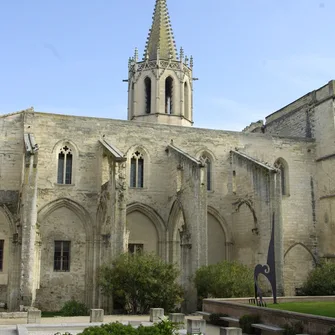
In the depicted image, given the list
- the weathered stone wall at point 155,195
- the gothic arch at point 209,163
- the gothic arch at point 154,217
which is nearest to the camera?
the weathered stone wall at point 155,195

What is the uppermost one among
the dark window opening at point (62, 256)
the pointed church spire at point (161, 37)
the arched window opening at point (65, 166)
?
the pointed church spire at point (161, 37)

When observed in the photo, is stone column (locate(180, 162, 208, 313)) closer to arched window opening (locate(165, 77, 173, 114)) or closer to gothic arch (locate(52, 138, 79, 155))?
gothic arch (locate(52, 138, 79, 155))

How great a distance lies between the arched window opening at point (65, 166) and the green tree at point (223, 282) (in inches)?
344

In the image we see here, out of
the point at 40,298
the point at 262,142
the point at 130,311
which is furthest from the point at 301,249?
the point at 40,298

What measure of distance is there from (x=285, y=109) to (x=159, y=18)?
12.2m

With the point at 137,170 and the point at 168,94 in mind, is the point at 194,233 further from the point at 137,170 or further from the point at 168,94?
the point at 168,94

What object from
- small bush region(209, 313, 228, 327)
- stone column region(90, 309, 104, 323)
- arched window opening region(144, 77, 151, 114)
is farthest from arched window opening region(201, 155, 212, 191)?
stone column region(90, 309, 104, 323)

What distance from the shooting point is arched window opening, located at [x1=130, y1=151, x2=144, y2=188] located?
28422 mm

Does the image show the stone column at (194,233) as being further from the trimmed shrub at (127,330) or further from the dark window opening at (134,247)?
the trimmed shrub at (127,330)

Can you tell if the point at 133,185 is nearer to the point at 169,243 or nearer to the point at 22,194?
the point at 169,243

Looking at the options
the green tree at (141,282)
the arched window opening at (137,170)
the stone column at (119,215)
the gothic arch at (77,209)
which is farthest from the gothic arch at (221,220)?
the green tree at (141,282)

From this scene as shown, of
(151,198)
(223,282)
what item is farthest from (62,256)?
(223,282)

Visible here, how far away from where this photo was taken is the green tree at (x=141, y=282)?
21.6m

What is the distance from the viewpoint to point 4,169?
26.4 metres
